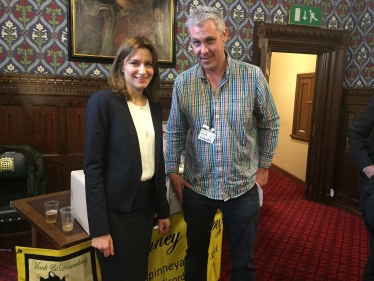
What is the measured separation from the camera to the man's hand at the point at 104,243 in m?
1.32

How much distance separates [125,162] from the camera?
4.40ft

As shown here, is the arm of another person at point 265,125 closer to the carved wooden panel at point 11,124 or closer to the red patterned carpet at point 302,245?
the red patterned carpet at point 302,245

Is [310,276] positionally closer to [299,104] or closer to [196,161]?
[196,161]

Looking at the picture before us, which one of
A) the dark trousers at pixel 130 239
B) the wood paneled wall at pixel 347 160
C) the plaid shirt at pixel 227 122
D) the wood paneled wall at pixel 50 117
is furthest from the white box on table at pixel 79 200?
the wood paneled wall at pixel 347 160

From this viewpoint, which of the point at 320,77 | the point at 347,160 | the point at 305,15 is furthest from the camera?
the point at 320,77

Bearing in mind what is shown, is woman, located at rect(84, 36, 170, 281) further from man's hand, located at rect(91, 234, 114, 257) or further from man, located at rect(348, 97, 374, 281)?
man, located at rect(348, 97, 374, 281)

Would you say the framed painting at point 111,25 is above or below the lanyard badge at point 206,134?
above

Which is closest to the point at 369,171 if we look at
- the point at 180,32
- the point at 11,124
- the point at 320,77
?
the point at 180,32

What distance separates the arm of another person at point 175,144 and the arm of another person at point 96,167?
0.49 metres

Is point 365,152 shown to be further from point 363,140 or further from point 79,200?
point 79,200

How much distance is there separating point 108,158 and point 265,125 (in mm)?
795

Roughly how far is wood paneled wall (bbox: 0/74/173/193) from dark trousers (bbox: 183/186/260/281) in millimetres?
2066

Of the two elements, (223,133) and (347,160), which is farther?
(347,160)

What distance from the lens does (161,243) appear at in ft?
6.25
